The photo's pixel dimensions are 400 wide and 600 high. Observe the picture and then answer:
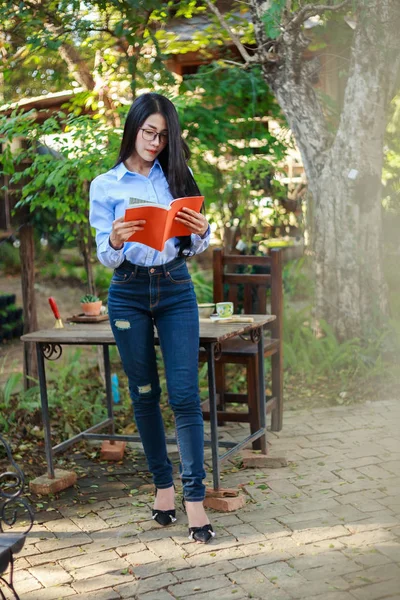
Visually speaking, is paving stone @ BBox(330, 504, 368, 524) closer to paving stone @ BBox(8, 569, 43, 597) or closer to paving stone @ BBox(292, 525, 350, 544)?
paving stone @ BBox(292, 525, 350, 544)

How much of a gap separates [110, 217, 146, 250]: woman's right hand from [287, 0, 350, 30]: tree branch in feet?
11.0

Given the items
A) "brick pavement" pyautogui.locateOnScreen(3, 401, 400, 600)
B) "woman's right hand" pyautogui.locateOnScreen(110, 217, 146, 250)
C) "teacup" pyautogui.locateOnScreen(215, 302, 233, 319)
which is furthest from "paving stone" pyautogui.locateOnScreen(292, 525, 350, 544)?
"woman's right hand" pyautogui.locateOnScreen(110, 217, 146, 250)

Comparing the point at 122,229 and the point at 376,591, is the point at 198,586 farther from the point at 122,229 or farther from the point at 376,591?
the point at 122,229

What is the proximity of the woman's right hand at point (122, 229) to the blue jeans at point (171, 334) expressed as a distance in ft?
0.78

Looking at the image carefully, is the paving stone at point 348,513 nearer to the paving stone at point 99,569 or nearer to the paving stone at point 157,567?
the paving stone at point 157,567

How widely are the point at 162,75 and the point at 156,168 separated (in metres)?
3.00

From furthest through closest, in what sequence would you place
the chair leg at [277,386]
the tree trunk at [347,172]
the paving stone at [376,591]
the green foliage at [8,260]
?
the green foliage at [8,260] → the tree trunk at [347,172] → the chair leg at [277,386] → the paving stone at [376,591]

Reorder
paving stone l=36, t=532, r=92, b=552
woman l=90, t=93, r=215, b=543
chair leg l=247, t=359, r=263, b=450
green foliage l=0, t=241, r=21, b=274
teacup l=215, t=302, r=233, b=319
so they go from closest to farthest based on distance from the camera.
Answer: woman l=90, t=93, r=215, b=543
paving stone l=36, t=532, r=92, b=552
teacup l=215, t=302, r=233, b=319
chair leg l=247, t=359, r=263, b=450
green foliage l=0, t=241, r=21, b=274

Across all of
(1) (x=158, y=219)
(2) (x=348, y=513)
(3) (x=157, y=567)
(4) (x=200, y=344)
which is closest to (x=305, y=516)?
(2) (x=348, y=513)

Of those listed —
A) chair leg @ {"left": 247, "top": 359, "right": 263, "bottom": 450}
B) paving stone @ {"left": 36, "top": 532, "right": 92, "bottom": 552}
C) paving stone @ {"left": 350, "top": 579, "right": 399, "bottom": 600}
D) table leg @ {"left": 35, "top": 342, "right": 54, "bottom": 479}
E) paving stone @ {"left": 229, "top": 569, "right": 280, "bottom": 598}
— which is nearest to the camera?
paving stone @ {"left": 350, "top": 579, "right": 399, "bottom": 600}

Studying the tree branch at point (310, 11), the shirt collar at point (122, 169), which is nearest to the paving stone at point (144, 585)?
the shirt collar at point (122, 169)

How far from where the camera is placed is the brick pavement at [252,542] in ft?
11.7

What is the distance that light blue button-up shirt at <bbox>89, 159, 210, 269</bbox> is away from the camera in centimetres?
396

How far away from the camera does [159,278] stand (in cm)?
396
